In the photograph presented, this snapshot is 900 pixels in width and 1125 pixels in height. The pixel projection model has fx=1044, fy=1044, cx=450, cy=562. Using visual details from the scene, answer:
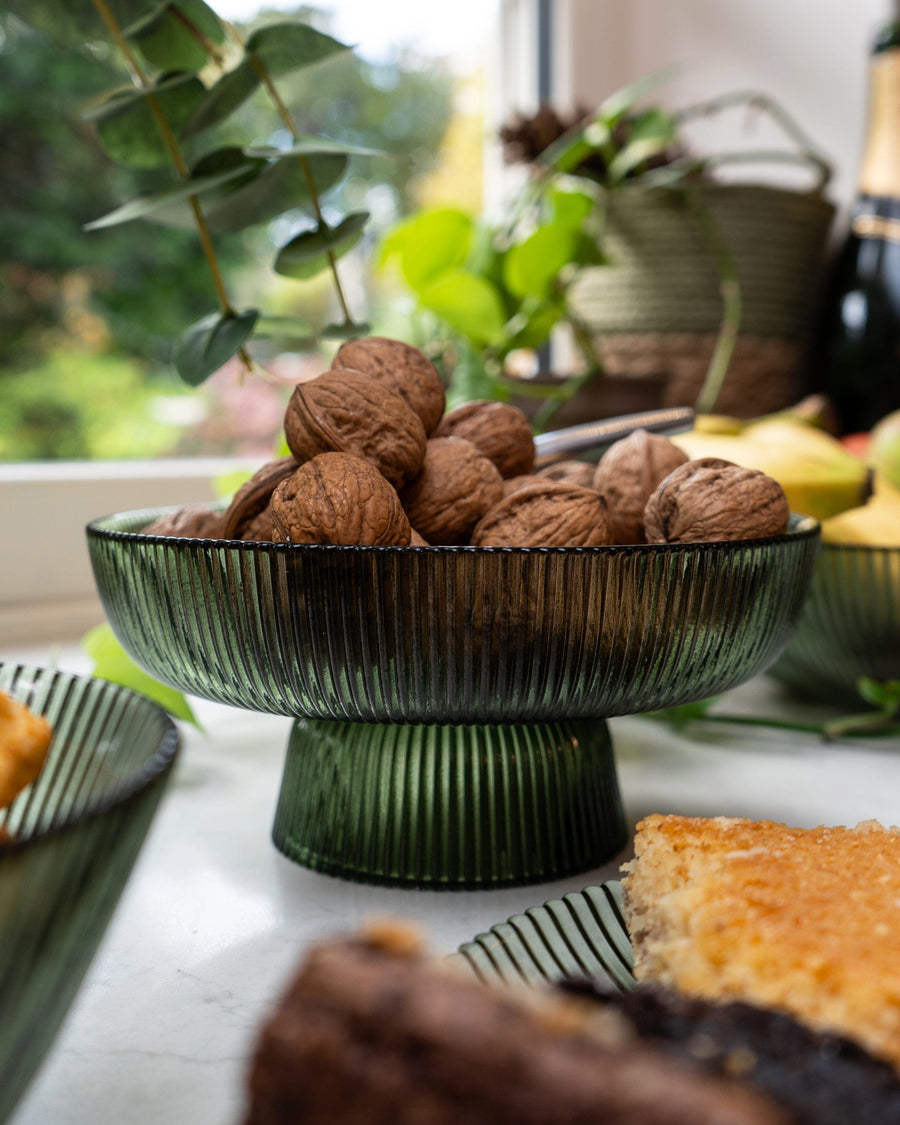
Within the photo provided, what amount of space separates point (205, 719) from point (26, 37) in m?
0.74

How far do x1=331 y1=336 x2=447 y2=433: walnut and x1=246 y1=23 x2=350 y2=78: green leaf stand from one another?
0.17 metres

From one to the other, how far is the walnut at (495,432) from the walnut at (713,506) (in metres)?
0.07

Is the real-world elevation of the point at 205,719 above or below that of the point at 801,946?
below

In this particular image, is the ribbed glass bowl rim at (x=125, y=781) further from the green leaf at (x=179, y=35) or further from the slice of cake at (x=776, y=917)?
the green leaf at (x=179, y=35)

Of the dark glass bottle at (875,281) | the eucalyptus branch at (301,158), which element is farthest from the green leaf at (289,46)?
the dark glass bottle at (875,281)

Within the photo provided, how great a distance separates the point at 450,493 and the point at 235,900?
187mm

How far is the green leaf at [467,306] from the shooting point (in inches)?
31.5

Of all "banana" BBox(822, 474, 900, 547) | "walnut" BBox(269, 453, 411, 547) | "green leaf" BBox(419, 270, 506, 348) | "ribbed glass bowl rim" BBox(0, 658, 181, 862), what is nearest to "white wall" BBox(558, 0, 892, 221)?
"green leaf" BBox(419, 270, 506, 348)

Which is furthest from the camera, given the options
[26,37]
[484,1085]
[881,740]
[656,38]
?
[656,38]

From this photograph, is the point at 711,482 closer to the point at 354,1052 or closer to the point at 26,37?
the point at 354,1052

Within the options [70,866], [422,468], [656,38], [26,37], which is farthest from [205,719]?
[656,38]

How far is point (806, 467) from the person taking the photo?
2.22 feet

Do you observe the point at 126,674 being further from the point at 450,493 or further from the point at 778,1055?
the point at 778,1055

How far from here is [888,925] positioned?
0.89 ft
